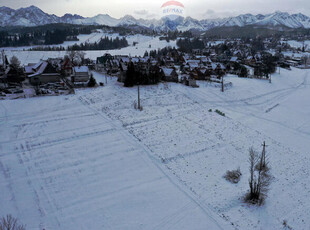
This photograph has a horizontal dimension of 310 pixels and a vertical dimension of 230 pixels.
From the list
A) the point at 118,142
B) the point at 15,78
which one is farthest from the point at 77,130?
the point at 15,78

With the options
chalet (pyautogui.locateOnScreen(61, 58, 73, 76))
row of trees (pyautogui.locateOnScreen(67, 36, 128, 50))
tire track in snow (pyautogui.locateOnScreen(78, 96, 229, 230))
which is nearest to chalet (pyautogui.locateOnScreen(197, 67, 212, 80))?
chalet (pyautogui.locateOnScreen(61, 58, 73, 76))

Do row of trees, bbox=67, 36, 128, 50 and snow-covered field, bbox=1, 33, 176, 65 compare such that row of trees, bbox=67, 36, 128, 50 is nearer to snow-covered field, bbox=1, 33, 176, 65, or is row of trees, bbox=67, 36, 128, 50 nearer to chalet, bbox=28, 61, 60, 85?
snow-covered field, bbox=1, 33, 176, 65

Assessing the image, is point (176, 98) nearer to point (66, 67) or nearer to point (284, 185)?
point (284, 185)

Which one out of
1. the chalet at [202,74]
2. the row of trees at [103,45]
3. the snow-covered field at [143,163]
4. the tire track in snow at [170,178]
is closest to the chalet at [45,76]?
the snow-covered field at [143,163]

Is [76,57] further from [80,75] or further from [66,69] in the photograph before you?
[80,75]

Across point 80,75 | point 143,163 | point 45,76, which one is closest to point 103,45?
point 80,75

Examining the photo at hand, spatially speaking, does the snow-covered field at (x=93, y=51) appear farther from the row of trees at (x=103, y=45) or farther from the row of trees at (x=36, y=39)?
the row of trees at (x=103, y=45)
